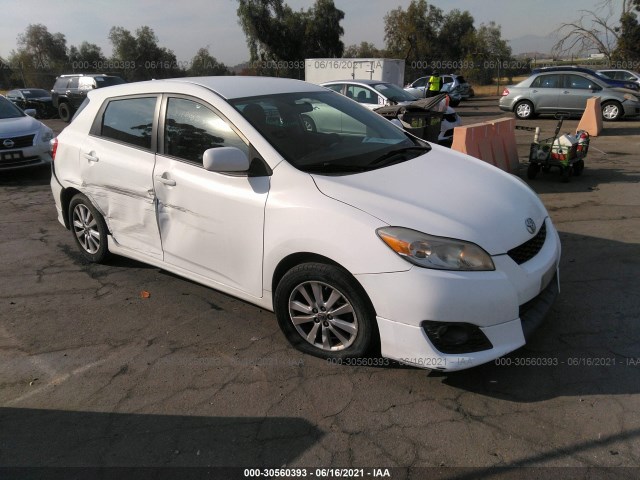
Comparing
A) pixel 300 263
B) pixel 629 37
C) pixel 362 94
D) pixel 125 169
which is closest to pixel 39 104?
pixel 362 94

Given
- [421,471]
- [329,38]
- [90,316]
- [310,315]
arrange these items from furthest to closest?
[329,38]
[90,316]
[310,315]
[421,471]

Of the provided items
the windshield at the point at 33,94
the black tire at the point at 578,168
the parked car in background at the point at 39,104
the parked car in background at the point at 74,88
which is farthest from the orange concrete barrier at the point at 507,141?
the windshield at the point at 33,94

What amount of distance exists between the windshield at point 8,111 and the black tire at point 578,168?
10266mm

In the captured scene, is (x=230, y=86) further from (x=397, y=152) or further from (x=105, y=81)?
(x=105, y=81)

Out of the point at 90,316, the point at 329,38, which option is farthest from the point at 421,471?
the point at 329,38

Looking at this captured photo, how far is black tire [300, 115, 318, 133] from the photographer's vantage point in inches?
143

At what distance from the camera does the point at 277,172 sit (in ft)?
10.4

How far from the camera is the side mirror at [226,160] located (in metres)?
3.13

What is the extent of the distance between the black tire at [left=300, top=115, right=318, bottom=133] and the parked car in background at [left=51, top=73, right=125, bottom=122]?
17.6 meters

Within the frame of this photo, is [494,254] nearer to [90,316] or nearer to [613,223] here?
[90,316]

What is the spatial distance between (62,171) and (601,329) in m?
4.81

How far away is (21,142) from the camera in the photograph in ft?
29.1

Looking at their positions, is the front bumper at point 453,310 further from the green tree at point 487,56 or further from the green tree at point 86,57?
the green tree at point 86,57

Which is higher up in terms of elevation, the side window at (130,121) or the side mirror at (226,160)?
the side window at (130,121)
